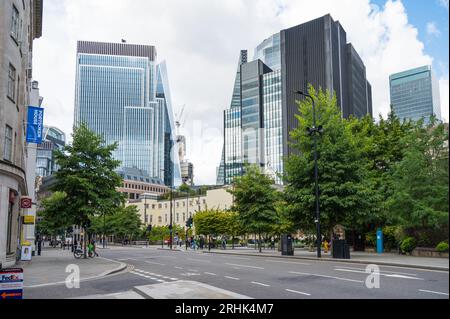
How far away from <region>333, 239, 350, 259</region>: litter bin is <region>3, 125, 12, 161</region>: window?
72.3 feet

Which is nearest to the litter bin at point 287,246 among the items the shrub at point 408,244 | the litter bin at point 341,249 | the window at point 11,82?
the litter bin at point 341,249

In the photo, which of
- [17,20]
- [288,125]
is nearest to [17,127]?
[17,20]

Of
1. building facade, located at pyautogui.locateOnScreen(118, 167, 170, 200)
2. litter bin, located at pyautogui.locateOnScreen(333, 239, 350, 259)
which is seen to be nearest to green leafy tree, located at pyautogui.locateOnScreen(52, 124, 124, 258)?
litter bin, located at pyautogui.locateOnScreen(333, 239, 350, 259)

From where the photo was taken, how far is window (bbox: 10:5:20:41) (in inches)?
1033

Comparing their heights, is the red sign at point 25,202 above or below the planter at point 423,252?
above

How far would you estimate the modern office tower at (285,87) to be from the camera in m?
130

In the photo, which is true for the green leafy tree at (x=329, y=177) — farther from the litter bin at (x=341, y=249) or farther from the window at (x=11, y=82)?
the window at (x=11, y=82)

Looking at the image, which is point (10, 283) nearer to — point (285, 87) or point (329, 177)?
point (329, 177)

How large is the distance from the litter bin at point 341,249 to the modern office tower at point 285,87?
8974 centimetres

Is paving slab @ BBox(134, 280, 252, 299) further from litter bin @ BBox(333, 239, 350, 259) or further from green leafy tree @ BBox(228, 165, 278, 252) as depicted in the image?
green leafy tree @ BBox(228, 165, 278, 252)

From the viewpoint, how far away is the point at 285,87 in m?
136

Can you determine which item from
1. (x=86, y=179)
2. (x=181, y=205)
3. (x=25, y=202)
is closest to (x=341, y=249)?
(x=86, y=179)

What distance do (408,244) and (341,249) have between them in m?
6.03
